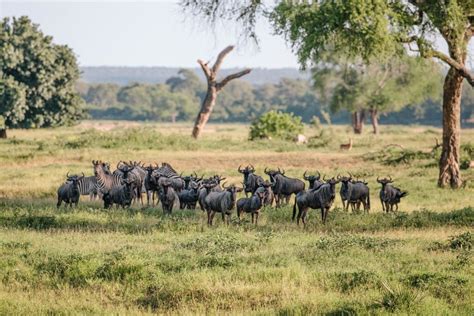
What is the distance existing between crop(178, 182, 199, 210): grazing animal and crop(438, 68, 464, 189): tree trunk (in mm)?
9023

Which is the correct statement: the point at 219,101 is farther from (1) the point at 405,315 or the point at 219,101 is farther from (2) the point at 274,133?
(1) the point at 405,315

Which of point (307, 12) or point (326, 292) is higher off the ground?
point (307, 12)

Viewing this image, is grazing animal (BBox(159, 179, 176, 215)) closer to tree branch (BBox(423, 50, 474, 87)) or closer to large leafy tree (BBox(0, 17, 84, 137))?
tree branch (BBox(423, 50, 474, 87))

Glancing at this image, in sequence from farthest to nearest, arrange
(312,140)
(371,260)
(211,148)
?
(312,140) → (211,148) → (371,260)

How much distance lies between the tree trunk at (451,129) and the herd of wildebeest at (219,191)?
4.16 metres

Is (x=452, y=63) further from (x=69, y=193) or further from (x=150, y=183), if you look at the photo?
(x=69, y=193)

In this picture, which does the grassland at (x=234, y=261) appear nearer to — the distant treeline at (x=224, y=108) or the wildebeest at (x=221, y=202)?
the wildebeest at (x=221, y=202)

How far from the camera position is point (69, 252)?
52.5 ft

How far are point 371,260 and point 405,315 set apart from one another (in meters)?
3.46

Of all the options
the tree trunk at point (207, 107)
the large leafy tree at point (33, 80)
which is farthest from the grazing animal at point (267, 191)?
the large leafy tree at point (33, 80)

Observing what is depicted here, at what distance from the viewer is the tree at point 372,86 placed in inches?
3051

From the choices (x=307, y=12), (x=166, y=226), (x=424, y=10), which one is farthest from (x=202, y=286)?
(x=424, y=10)

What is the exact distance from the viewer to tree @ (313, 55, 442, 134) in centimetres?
7750

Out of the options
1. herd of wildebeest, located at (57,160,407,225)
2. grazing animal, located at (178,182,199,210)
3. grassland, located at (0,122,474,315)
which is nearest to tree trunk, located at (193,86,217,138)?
herd of wildebeest, located at (57,160,407,225)
